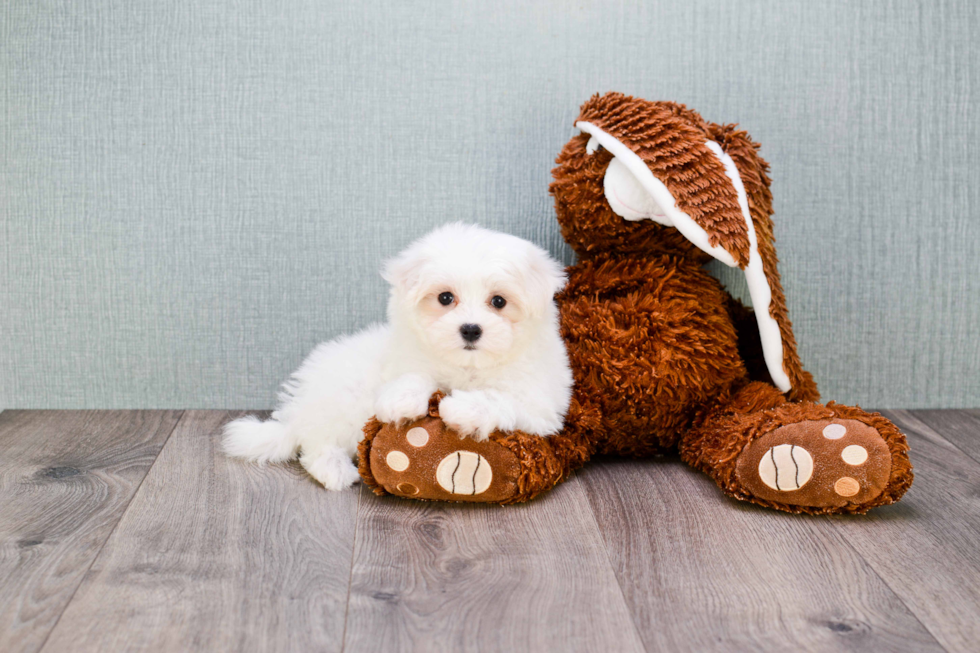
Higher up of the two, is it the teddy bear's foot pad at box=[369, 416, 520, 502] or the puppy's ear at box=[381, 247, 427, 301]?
the puppy's ear at box=[381, 247, 427, 301]

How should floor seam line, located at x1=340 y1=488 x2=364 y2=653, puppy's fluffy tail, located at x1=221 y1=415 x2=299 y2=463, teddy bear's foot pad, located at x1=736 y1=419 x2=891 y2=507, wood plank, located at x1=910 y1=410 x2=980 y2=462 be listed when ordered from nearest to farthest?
floor seam line, located at x1=340 y1=488 x2=364 y2=653
teddy bear's foot pad, located at x1=736 y1=419 x2=891 y2=507
puppy's fluffy tail, located at x1=221 y1=415 x2=299 y2=463
wood plank, located at x1=910 y1=410 x2=980 y2=462

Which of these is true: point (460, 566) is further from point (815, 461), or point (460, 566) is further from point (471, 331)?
point (815, 461)

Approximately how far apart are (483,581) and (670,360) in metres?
0.57

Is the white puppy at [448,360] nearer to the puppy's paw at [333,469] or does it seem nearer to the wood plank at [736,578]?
the puppy's paw at [333,469]

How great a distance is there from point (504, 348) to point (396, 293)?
0.20 meters

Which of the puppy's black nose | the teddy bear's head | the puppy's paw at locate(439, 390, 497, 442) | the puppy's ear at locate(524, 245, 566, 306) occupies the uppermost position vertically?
the teddy bear's head

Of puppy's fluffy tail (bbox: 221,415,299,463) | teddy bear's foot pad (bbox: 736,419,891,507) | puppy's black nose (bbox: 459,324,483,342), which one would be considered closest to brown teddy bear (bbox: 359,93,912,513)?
teddy bear's foot pad (bbox: 736,419,891,507)

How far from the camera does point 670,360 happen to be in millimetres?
1429

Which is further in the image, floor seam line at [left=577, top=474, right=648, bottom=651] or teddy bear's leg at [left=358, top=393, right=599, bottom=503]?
teddy bear's leg at [left=358, top=393, right=599, bottom=503]

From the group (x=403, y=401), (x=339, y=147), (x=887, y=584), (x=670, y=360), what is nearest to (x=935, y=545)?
(x=887, y=584)

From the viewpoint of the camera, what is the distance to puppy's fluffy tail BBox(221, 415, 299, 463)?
1.48 m

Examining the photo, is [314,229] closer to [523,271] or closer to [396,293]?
[396,293]

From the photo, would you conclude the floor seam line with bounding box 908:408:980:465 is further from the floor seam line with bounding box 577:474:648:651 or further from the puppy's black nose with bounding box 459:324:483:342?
the puppy's black nose with bounding box 459:324:483:342

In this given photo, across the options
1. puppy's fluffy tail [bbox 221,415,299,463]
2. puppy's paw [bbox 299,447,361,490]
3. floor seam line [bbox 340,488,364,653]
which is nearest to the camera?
floor seam line [bbox 340,488,364,653]
